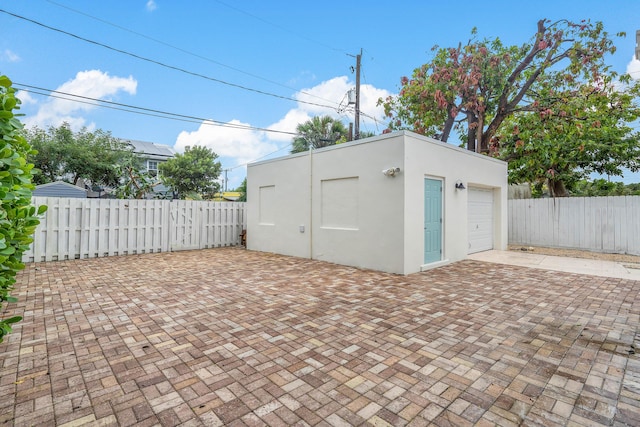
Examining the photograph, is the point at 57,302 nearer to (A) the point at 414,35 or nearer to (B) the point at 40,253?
(B) the point at 40,253

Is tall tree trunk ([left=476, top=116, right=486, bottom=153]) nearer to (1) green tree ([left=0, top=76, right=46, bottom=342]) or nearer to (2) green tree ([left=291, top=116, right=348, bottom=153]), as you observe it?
(2) green tree ([left=291, top=116, right=348, bottom=153])

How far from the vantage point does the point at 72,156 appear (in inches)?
785

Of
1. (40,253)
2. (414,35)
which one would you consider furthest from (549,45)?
(40,253)

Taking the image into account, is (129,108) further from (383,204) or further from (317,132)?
(317,132)

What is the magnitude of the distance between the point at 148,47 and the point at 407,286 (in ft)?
36.7

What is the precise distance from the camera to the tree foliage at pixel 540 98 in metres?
10.8

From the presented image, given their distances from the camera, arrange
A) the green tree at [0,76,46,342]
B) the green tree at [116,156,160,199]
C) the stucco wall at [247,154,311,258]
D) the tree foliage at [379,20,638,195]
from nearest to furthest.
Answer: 1. the green tree at [0,76,46,342]
2. the stucco wall at [247,154,311,258]
3. the tree foliage at [379,20,638,195]
4. the green tree at [116,156,160,199]

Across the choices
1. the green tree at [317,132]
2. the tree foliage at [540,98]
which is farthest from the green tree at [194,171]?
the tree foliage at [540,98]

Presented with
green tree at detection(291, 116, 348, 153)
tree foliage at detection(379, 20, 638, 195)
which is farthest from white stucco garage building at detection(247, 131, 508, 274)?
green tree at detection(291, 116, 348, 153)

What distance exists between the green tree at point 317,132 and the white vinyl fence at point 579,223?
36.9 ft

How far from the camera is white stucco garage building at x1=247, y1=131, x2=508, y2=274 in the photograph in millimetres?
6633

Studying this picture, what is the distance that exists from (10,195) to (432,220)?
7133mm

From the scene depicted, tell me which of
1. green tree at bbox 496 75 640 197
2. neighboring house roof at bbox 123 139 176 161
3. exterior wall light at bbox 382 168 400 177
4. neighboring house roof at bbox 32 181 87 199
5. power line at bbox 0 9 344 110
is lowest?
exterior wall light at bbox 382 168 400 177

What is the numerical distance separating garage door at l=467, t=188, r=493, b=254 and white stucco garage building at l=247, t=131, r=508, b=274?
0.10 ft
